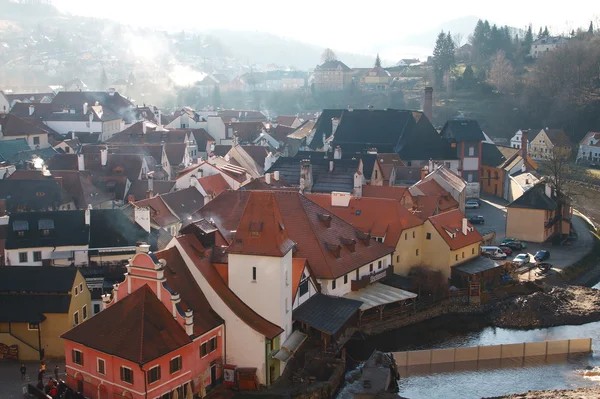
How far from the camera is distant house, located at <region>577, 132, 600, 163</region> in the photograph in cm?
8000

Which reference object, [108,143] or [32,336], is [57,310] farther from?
[108,143]

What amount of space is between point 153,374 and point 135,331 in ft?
4.87

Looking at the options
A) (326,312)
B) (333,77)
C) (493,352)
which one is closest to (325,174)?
(326,312)

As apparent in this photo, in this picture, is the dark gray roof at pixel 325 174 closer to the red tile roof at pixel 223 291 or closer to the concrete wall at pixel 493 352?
the concrete wall at pixel 493 352

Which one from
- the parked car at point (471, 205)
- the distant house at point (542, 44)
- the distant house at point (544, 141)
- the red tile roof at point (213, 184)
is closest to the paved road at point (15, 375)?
the red tile roof at point (213, 184)

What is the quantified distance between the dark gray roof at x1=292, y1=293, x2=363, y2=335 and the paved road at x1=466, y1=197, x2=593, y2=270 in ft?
58.6

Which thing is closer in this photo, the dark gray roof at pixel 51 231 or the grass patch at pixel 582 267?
the dark gray roof at pixel 51 231

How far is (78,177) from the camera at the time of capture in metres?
47.0

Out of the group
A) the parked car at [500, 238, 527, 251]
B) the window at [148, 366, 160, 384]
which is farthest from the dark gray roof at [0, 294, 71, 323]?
the parked car at [500, 238, 527, 251]

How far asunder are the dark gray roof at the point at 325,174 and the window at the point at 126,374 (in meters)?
26.0

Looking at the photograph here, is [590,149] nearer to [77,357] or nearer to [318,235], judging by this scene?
[318,235]

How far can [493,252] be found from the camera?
44344 millimetres

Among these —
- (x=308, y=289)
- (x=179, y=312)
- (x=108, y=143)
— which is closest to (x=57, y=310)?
(x=179, y=312)

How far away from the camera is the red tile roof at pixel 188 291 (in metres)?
25.6
